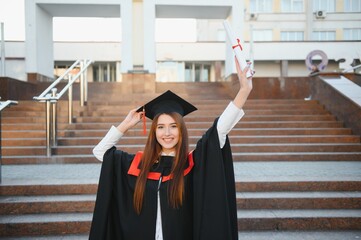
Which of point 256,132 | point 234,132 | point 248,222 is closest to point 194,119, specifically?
point 234,132

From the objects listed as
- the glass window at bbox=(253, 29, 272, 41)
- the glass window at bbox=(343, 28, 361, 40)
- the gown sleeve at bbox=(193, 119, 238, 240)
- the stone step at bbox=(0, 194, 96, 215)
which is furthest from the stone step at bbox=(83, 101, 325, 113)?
the glass window at bbox=(343, 28, 361, 40)

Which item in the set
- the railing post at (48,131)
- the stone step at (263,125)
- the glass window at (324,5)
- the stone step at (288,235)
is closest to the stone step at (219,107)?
the stone step at (263,125)

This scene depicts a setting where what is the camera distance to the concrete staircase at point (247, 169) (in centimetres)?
426

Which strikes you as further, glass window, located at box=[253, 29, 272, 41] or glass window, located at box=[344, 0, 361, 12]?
glass window, located at box=[253, 29, 272, 41]

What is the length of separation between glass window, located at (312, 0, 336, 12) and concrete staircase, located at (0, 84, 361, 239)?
2384 centimetres

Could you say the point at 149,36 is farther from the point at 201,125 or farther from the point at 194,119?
the point at 201,125

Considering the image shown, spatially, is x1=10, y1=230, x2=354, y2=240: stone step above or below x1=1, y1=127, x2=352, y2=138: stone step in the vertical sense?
below

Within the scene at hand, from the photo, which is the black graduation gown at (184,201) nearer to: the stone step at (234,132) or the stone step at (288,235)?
the stone step at (288,235)

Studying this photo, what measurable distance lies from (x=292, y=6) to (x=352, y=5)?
4.79 meters

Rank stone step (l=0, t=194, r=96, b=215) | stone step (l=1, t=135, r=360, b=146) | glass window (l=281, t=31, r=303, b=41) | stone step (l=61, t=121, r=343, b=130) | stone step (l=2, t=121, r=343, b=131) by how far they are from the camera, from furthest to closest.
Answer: glass window (l=281, t=31, r=303, b=41) < stone step (l=61, t=121, r=343, b=130) < stone step (l=2, t=121, r=343, b=131) < stone step (l=1, t=135, r=360, b=146) < stone step (l=0, t=194, r=96, b=215)

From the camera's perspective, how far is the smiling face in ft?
8.14

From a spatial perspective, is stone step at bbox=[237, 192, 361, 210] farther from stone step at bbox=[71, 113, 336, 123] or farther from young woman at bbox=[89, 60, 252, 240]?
stone step at bbox=[71, 113, 336, 123]

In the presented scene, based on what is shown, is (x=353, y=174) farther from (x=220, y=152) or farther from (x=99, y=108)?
(x=99, y=108)

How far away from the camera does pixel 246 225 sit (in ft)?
13.9
